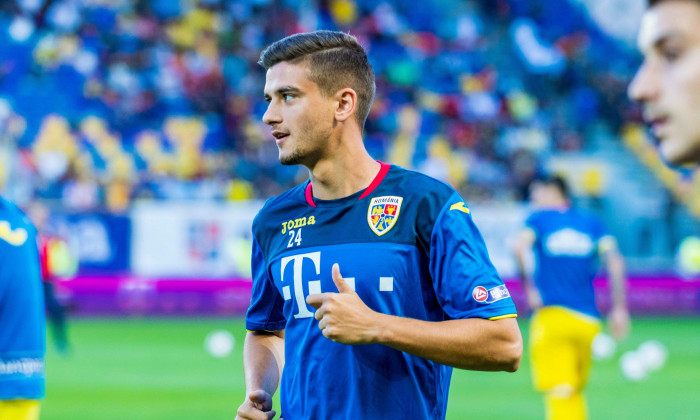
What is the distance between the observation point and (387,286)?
3.32 m

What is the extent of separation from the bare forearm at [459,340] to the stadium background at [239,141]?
10.1 meters

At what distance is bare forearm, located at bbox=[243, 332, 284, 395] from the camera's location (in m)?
3.68

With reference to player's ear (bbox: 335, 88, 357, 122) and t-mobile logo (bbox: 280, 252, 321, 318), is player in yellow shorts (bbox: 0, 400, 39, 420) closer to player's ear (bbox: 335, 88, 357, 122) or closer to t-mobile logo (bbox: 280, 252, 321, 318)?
t-mobile logo (bbox: 280, 252, 321, 318)

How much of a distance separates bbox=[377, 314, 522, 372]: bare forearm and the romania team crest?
0.41m

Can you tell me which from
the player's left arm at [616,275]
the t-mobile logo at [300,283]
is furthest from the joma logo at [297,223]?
the player's left arm at [616,275]

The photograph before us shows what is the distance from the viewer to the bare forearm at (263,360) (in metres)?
3.68

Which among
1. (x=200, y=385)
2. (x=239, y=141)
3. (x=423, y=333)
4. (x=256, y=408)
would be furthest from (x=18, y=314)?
(x=239, y=141)

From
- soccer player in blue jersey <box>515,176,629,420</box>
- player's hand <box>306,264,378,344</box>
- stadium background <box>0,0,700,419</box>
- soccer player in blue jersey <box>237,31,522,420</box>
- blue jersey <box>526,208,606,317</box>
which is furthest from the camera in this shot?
stadium background <box>0,0,700,419</box>

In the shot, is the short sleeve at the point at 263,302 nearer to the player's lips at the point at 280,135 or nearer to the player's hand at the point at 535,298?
the player's lips at the point at 280,135

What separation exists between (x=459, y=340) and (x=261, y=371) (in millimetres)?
959

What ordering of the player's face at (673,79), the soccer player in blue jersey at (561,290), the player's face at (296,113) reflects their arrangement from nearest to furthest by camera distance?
the player's face at (673,79) < the player's face at (296,113) < the soccer player in blue jersey at (561,290)

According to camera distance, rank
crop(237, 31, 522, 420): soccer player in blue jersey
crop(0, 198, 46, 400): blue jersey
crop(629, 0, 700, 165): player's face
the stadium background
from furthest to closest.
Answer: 1. the stadium background
2. crop(0, 198, 46, 400): blue jersey
3. crop(237, 31, 522, 420): soccer player in blue jersey
4. crop(629, 0, 700, 165): player's face

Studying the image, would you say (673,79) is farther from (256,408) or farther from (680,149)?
(256,408)

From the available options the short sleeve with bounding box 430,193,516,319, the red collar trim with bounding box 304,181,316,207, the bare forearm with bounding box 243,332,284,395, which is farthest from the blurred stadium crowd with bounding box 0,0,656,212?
the short sleeve with bounding box 430,193,516,319
